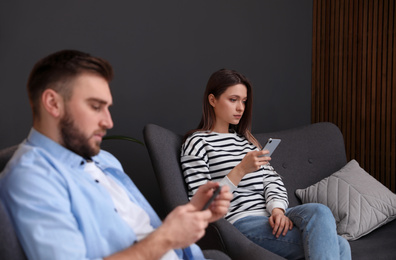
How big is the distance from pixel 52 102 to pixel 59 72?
79mm

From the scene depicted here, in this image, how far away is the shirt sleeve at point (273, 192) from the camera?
2.14 meters

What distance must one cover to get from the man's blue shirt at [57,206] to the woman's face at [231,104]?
122 centimetres

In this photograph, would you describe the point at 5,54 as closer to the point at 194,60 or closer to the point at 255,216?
the point at 194,60

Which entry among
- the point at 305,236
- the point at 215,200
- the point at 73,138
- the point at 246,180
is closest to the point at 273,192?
the point at 246,180

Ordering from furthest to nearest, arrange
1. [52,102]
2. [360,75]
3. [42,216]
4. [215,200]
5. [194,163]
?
1. [360,75]
2. [194,163]
3. [215,200]
4. [52,102]
5. [42,216]

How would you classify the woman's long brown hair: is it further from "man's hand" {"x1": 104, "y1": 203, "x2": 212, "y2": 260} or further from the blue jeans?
"man's hand" {"x1": 104, "y1": 203, "x2": 212, "y2": 260}

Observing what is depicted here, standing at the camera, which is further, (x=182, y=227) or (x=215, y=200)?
(x=215, y=200)

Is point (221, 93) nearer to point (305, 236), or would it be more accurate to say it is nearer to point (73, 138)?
point (305, 236)

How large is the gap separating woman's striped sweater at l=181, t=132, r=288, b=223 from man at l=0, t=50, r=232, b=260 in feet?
3.02

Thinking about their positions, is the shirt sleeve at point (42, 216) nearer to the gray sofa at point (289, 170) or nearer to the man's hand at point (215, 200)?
the man's hand at point (215, 200)

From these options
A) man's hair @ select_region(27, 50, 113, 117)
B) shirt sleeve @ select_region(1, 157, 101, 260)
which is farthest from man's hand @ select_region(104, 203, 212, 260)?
man's hair @ select_region(27, 50, 113, 117)

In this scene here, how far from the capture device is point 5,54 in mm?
2367

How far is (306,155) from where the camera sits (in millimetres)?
2787

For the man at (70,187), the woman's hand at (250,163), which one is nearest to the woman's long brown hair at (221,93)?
the woman's hand at (250,163)
